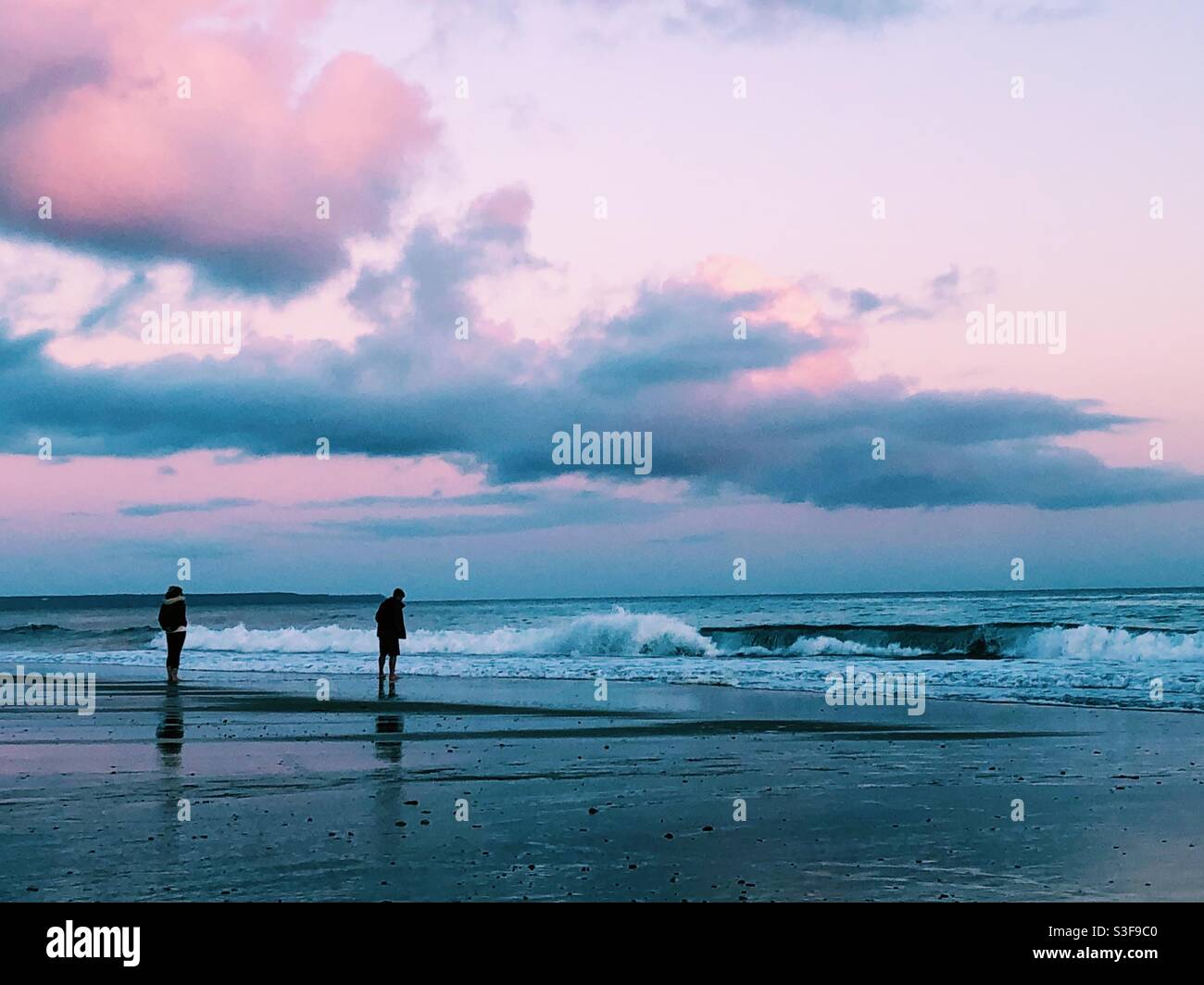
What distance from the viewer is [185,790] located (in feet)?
36.3

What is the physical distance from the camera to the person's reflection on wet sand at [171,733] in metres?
13.6

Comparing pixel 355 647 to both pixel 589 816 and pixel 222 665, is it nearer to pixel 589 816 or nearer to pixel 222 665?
pixel 222 665

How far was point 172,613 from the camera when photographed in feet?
84.6

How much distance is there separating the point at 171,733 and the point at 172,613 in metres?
10.3

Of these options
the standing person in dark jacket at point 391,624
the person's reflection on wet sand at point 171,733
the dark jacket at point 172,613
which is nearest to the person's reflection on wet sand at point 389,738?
the person's reflection on wet sand at point 171,733

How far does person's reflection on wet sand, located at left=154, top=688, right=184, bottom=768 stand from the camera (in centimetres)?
1365

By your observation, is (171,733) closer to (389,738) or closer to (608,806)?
(389,738)

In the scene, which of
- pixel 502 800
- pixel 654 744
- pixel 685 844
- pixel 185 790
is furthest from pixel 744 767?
pixel 185 790

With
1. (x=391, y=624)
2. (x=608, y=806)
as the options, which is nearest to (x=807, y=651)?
(x=391, y=624)

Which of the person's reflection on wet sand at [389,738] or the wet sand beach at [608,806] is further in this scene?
the person's reflection on wet sand at [389,738]

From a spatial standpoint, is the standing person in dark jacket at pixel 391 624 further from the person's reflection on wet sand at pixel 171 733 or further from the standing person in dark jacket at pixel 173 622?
the standing person in dark jacket at pixel 173 622
